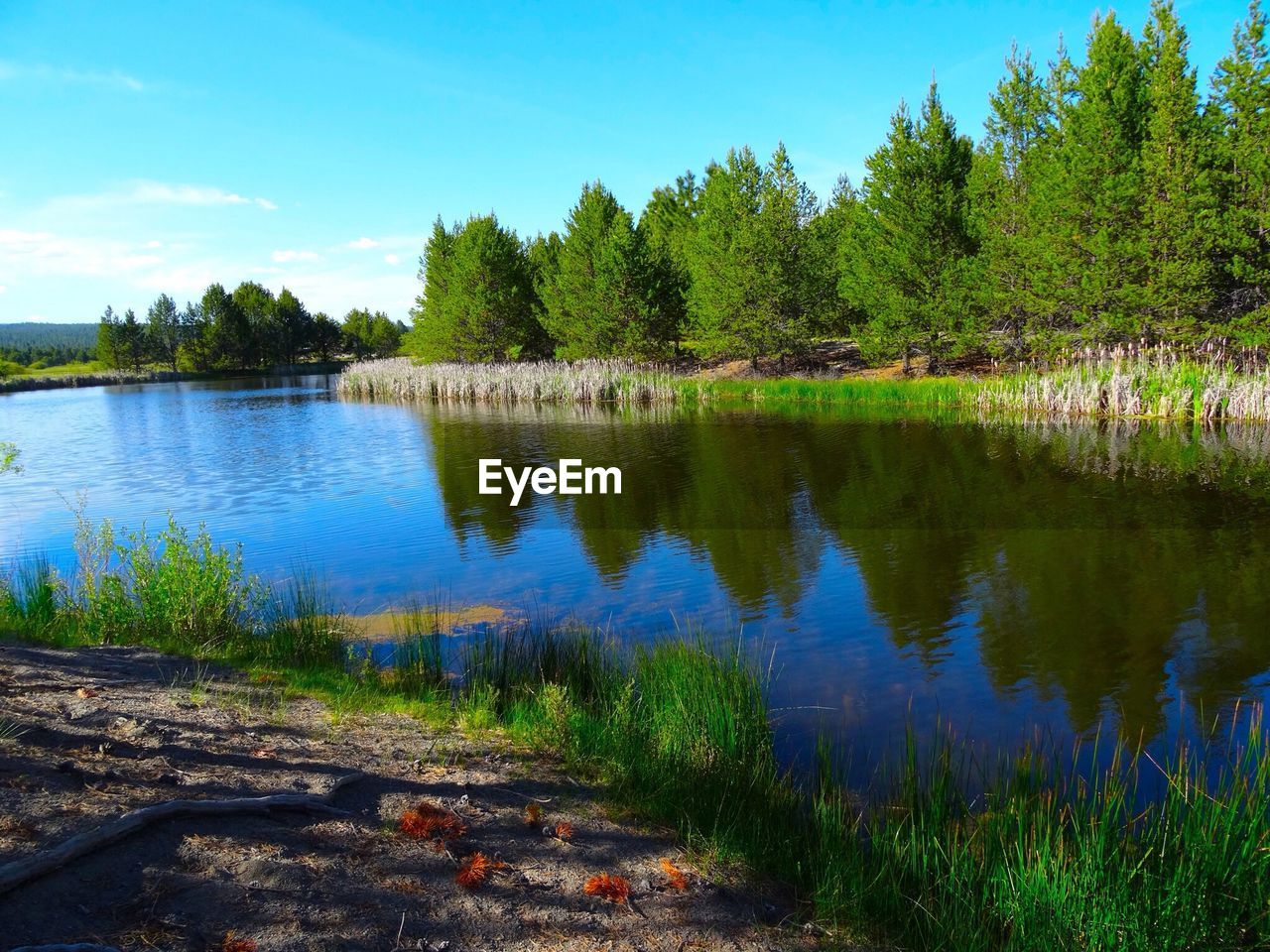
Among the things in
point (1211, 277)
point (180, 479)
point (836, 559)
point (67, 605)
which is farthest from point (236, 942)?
point (1211, 277)

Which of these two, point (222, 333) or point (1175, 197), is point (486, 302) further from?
point (222, 333)

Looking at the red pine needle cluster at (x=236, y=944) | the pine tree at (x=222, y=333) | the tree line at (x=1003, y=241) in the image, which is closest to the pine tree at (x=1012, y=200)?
the tree line at (x=1003, y=241)

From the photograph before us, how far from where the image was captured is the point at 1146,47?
2766cm

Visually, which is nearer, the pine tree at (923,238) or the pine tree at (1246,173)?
the pine tree at (1246,173)

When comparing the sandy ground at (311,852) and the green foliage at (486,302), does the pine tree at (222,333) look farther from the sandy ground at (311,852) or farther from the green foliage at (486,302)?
the sandy ground at (311,852)

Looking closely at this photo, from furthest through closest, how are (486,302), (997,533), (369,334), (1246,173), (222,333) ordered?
(369,334) → (222,333) → (486,302) → (1246,173) → (997,533)

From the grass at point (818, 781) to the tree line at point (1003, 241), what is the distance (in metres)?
25.3

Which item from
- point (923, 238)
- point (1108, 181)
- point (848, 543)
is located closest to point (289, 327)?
point (923, 238)

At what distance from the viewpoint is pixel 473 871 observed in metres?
3.87

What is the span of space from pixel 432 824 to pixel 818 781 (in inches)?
112

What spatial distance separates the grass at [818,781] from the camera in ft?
12.5

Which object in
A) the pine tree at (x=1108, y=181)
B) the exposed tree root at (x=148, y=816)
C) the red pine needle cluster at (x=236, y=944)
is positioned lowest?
the red pine needle cluster at (x=236, y=944)

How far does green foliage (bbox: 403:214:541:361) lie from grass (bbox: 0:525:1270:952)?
4601cm

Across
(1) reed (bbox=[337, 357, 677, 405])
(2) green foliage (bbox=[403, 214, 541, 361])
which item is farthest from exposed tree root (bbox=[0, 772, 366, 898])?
(2) green foliage (bbox=[403, 214, 541, 361])
